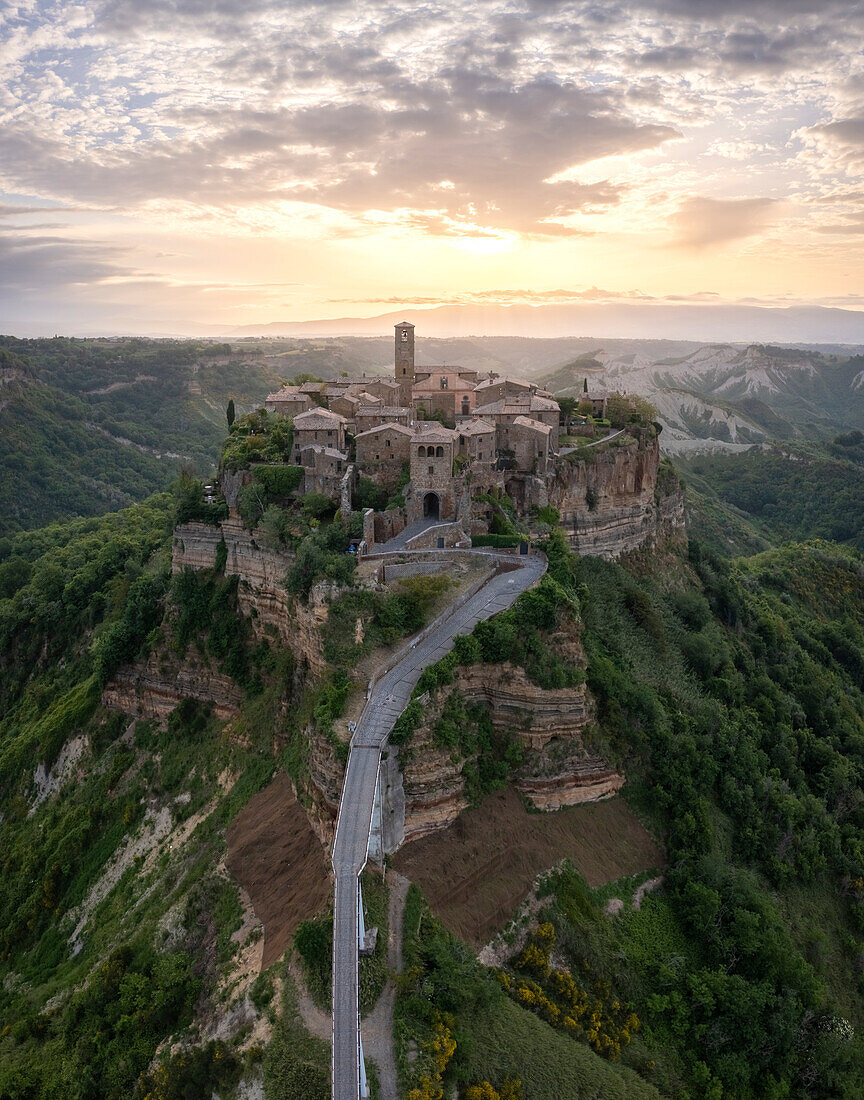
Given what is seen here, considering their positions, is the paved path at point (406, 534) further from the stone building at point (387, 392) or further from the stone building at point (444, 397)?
the stone building at point (387, 392)

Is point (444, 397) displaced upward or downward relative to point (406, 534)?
upward

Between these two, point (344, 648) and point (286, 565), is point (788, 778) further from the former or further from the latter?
point (286, 565)

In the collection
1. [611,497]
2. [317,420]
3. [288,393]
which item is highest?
[288,393]

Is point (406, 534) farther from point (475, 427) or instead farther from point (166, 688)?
point (166, 688)

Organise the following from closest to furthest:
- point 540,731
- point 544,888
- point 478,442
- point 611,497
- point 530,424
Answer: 1. point 544,888
2. point 540,731
3. point 478,442
4. point 530,424
5. point 611,497

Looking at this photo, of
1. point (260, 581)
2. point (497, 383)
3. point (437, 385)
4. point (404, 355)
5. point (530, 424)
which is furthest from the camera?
point (404, 355)

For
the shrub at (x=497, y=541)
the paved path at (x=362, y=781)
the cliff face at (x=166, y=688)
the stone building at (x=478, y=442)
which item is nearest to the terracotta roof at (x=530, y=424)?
the stone building at (x=478, y=442)

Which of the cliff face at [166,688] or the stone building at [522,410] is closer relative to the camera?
the cliff face at [166,688]

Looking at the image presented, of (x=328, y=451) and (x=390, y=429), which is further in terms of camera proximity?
(x=390, y=429)

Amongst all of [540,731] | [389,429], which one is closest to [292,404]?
[389,429]
